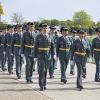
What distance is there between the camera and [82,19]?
4222 inches

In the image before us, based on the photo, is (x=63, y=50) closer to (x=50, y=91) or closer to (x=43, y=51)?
(x=43, y=51)

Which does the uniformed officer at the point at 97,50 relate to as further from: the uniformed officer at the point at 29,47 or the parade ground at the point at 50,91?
the uniformed officer at the point at 29,47

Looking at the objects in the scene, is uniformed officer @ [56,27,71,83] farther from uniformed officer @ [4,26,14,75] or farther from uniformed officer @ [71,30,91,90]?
uniformed officer @ [4,26,14,75]

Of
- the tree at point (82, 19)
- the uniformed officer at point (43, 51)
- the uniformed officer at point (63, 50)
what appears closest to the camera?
the uniformed officer at point (43, 51)

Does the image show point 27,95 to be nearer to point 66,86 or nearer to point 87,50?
point 66,86

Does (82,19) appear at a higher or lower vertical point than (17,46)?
higher

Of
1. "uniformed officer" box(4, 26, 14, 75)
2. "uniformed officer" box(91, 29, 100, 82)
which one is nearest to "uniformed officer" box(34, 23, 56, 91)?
"uniformed officer" box(91, 29, 100, 82)

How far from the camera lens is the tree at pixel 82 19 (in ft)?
340

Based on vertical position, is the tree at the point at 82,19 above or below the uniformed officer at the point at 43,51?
above

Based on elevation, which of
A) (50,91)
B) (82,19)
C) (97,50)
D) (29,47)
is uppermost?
(82,19)

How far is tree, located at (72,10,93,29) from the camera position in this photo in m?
104

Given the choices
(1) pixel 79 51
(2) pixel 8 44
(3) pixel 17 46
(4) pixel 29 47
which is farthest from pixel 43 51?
(2) pixel 8 44

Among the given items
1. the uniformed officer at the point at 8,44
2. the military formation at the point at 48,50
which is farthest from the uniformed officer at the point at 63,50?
the uniformed officer at the point at 8,44

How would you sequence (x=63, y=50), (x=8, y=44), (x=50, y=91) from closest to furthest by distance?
(x=50, y=91)
(x=63, y=50)
(x=8, y=44)
